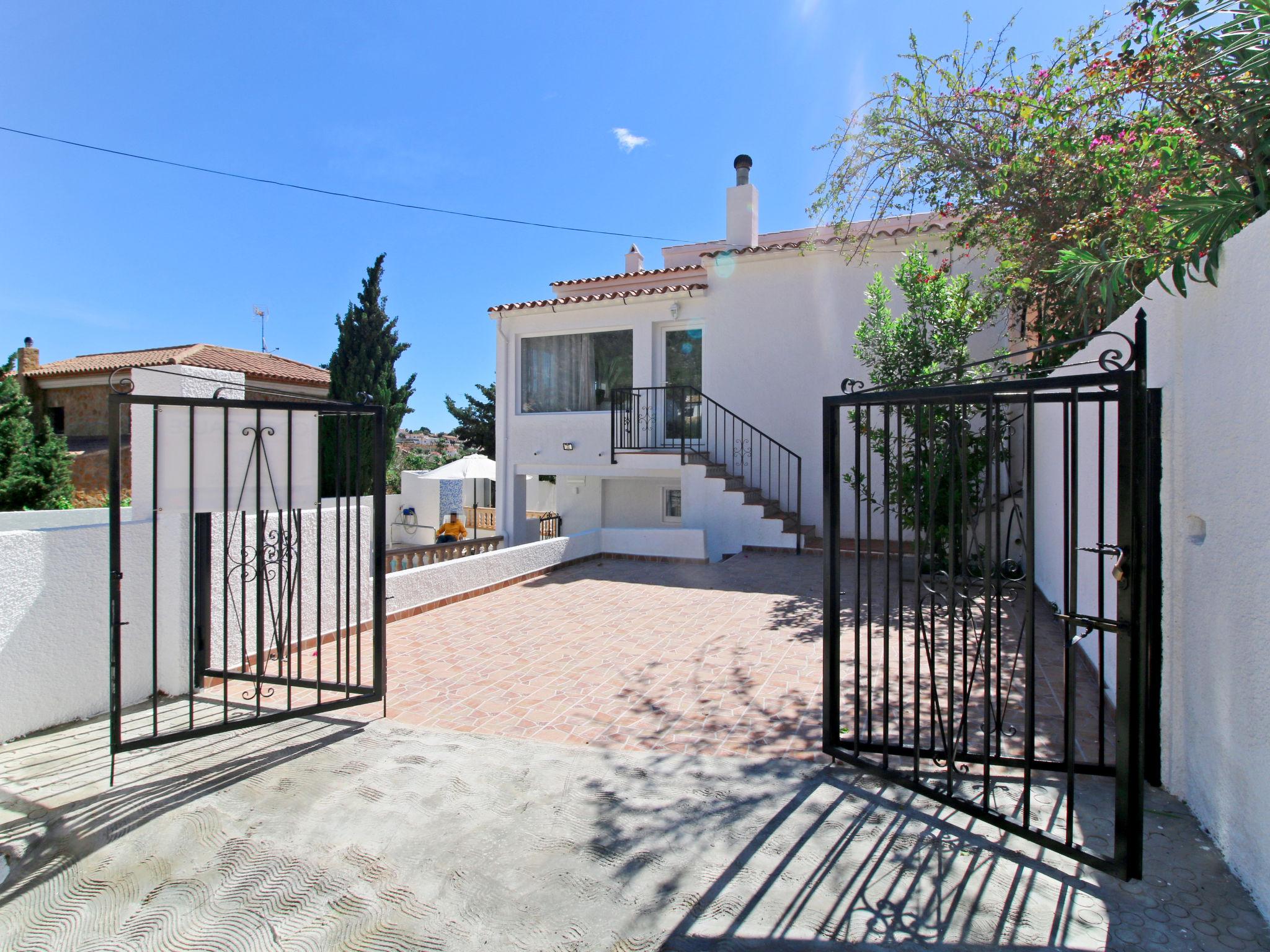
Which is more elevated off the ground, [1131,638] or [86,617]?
[1131,638]

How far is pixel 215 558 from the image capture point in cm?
457

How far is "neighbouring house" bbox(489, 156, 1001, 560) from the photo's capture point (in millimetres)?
10680

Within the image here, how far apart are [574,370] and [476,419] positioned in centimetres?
1457

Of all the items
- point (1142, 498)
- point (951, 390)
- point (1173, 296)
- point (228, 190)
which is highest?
point (228, 190)

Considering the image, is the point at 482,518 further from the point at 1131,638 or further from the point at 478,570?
the point at 1131,638

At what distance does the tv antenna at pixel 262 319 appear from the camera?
75.4 feet

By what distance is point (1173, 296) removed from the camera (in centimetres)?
267

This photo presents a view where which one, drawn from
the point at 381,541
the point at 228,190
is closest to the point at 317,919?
the point at 381,541

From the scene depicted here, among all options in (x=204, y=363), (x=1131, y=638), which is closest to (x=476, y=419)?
(x=204, y=363)

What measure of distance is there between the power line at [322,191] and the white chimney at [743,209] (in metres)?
2.96

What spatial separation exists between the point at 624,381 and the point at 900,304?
17.4 feet

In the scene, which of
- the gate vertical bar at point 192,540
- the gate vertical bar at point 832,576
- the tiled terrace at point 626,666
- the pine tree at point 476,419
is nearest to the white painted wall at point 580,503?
the tiled terrace at point 626,666

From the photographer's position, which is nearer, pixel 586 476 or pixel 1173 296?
pixel 1173 296

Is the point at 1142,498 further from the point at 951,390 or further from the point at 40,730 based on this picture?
the point at 40,730
